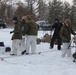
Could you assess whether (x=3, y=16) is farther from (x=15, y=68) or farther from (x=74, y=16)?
(x=15, y=68)

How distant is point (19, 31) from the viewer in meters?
A: 12.2

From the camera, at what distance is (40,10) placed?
76375 millimetres

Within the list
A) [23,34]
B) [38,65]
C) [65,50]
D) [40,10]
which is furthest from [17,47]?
[40,10]

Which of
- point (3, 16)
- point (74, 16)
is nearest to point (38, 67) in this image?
point (74, 16)

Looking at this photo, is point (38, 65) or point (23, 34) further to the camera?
point (23, 34)

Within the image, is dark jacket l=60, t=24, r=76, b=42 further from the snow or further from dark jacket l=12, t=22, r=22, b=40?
dark jacket l=12, t=22, r=22, b=40

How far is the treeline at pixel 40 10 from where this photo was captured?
1976 inches

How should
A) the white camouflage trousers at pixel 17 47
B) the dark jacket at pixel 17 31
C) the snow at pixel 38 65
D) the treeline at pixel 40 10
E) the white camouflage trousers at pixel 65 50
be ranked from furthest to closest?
the treeline at pixel 40 10
the white camouflage trousers at pixel 17 47
the dark jacket at pixel 17 31
the white camouflage trousers at pixel 65 50
the snow at pixel 38 65

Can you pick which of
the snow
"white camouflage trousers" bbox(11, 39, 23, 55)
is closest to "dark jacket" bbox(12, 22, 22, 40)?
"white camouflage trousers" bbox(11, 39, 23, 55)

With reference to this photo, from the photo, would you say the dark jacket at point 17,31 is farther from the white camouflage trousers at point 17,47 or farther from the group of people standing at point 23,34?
the white camouflage trousers at point 17,47

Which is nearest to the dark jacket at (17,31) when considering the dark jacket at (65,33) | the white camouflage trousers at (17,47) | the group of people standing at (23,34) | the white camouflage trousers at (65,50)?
the group of people standing at (23,34)

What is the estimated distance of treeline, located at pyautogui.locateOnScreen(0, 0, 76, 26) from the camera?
50188mm

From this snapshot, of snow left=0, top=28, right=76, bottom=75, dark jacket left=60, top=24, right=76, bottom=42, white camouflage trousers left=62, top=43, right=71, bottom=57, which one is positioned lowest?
snow left=0, top=28, right=76, bottom=75

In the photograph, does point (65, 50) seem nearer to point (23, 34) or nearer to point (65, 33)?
point (65, 33)
